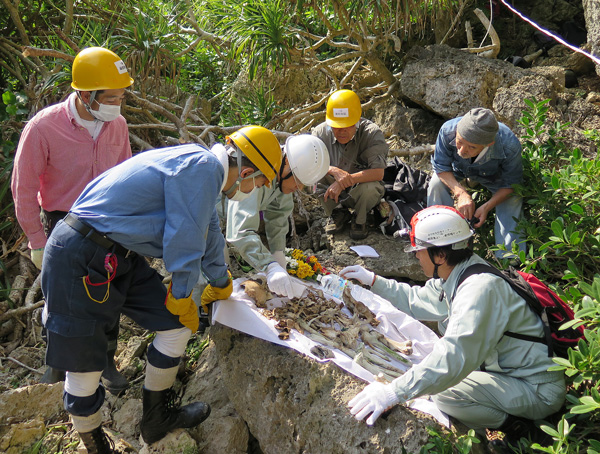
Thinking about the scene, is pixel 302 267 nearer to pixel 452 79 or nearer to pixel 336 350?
pixel 336 350

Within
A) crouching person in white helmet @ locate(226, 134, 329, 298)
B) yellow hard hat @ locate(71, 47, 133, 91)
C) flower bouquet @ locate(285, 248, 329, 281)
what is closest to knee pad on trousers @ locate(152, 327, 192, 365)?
crouching person in white helmet @ locate(226, 134, 329, 298)

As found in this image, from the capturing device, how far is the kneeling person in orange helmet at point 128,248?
2361mm

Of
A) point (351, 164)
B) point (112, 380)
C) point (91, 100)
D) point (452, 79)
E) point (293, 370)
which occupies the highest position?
point (91, 100)

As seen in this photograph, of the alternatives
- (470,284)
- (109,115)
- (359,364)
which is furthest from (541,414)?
(109,115)

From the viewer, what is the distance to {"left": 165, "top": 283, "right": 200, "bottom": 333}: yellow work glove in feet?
8.48

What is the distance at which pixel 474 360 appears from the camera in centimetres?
239

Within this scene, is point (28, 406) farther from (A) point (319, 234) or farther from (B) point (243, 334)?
(A) point (319, 234)

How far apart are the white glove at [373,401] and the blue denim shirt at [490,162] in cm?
259

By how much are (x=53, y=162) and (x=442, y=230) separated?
2.34 m

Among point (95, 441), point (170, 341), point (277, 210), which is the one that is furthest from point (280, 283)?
point (95, 441)

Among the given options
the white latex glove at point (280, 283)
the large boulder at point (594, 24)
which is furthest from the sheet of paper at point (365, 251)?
the large boulder at point (594, 24)

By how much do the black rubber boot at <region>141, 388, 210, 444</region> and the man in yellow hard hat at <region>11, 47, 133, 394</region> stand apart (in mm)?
1117

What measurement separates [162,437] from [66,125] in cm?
199

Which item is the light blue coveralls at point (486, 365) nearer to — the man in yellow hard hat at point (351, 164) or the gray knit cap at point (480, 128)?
the gray knit cap at point (480, 128)
